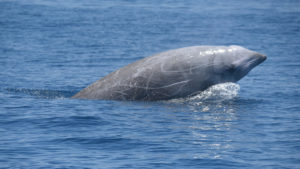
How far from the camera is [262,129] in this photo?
14914 mm

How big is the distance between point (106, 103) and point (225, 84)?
12.5 ft

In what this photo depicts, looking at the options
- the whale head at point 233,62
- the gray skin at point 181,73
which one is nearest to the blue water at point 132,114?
the gray skin at point 181,73

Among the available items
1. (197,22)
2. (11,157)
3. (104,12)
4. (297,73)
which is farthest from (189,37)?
(11,157)

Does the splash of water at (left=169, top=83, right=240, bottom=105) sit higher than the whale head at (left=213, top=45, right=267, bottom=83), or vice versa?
the whale head at (left=213, top=45, right=267, bottom=83)

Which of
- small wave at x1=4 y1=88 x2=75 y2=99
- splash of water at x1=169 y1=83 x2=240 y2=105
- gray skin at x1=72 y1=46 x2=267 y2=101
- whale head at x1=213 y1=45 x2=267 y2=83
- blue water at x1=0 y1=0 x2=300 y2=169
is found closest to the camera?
blue water at x1=0 y1=0 x2=300 y2=169

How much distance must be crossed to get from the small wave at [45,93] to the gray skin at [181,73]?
290cm

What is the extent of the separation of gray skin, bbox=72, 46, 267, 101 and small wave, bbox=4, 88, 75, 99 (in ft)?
9.50

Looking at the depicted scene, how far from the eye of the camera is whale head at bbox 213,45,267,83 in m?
17.2

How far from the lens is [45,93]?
A: 789 inches

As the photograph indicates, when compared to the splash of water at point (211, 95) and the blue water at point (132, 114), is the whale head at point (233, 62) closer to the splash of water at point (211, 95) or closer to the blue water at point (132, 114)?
the splash of water at point (211, 95)

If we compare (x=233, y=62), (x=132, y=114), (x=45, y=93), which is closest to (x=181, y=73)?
A: (x=233, y=62)

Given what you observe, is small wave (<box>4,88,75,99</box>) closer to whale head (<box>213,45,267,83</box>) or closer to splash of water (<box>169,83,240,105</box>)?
splash of water (<box>169,83,240,105</box>)

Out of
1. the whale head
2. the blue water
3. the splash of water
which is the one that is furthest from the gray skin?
the blue water

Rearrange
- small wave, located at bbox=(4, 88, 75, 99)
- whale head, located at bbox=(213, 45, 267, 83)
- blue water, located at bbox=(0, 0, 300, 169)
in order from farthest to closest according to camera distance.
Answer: small wave, located at bbox=(4, 88, 75, 99) → whale head, located at bbox=(213, 45, 267, 83) → blue water, located at bbox=(0, 0, 300, 169)
